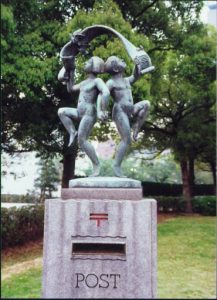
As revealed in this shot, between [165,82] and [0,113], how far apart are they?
772cm

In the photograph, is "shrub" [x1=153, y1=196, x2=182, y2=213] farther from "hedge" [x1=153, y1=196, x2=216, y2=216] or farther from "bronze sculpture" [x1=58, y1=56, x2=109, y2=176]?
"bronze sculpture" [x1=58, y1=56, x2=109, y2=176]

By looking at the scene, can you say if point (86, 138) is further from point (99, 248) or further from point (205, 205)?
point (205, 205)

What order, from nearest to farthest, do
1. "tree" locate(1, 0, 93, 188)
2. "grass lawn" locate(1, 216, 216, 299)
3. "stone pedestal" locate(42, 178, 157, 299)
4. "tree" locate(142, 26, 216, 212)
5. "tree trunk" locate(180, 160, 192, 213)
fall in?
"stone pedestal" locate(42, 178, 157, 299) < "grass lawn" locate(1, 216, 216, 299) < "tree" locate(1, 0, 93, 188) < "tree" locate(142, 26, 216, 212) < "tree trunk" locate(180, 160, 192, 213)

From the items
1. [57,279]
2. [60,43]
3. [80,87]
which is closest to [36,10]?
[60,43]

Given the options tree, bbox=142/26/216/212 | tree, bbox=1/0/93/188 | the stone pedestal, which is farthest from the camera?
tree, bbox=142/26/216/212

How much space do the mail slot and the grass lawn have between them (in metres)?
1.71

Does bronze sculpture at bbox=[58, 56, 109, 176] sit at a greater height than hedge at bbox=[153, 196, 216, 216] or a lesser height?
greater

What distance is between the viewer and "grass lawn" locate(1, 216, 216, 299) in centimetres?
607

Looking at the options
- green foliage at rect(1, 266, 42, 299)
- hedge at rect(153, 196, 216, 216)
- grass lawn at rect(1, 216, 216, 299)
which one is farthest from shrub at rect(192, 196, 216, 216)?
green foliage at rect(1, 266, 42, 299)

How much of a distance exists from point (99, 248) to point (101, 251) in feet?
0.14

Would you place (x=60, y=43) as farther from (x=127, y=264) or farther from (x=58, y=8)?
(x=127, y=264)

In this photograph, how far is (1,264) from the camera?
8.27 m

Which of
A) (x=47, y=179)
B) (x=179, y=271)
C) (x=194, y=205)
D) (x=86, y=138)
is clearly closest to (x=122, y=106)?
(x=86, y=138)

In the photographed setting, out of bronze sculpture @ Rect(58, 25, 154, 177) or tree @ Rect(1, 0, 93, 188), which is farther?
tree @ Rect(1, 0, 93, 188)
